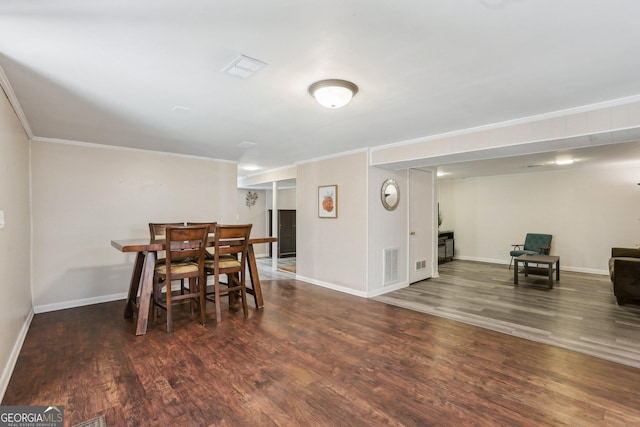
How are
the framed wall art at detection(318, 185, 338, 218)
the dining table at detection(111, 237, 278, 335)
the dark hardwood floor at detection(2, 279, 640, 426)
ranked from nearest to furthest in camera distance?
the dark hardwood floor at detection(2, 279, 640, 426) < the dining table at detection(111, 237, 278, 335) < the framed wall art at detection(318, 185, 338, 218)

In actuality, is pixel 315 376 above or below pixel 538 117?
below

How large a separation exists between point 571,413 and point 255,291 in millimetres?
3199

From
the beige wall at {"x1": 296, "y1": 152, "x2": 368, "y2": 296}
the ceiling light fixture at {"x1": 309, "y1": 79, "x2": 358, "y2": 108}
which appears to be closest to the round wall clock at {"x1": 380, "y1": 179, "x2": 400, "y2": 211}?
the beige wall at {"x1": 296, "y1": 152, "x2": 368, "y2": 296}

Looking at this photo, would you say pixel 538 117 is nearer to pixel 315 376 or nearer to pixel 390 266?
pixel 390 266

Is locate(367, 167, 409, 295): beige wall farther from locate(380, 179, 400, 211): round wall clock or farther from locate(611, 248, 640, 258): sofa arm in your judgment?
locate(611, 248, 640, 258): sofa arm

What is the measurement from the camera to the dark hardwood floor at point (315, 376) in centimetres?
188

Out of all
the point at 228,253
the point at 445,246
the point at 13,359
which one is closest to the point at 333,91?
the point at 228,253

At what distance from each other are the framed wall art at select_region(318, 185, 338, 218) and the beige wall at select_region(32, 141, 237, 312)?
214 centimetres

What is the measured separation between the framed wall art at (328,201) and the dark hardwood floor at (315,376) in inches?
79.2

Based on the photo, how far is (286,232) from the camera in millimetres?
8781

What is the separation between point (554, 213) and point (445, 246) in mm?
2425

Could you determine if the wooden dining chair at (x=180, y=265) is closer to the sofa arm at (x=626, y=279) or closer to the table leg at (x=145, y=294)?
the table leg at (x=145, y=294)

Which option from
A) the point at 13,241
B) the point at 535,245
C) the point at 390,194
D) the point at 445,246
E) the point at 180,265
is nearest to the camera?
the point at 13,241

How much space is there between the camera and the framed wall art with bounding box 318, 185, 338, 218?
197 inches
